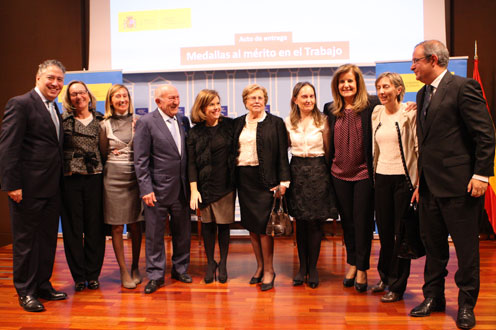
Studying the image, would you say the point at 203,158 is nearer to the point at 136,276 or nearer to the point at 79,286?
the point at 136,276

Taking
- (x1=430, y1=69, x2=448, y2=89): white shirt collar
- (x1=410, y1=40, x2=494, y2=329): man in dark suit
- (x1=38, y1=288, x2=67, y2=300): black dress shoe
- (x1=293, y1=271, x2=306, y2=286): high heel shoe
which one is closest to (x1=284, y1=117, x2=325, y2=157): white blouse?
(x1=410, y1=40, x2=494, y2=329): man in dark suit

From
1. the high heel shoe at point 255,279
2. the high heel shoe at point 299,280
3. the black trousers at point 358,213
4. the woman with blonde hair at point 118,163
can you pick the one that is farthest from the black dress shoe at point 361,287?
the woman with blonde hair at point 118,163

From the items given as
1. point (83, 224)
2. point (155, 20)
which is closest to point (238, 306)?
point (83, 224)

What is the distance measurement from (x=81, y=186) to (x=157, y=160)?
2.02 feet

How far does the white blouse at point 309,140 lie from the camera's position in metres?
3.03

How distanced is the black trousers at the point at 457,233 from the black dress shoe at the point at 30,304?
2.64 meters

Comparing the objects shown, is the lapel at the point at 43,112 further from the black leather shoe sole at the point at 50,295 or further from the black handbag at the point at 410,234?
the black handbag at the point at 410,234

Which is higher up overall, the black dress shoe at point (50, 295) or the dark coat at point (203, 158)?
the dark coat at point (203, 158)

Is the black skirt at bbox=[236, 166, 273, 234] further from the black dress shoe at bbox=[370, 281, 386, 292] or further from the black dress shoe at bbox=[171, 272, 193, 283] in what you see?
the black dress shoe at bbox=[370, 281, 386, 292]

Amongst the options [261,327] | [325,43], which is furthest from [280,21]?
[261,327]

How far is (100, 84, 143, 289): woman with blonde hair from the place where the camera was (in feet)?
10.4

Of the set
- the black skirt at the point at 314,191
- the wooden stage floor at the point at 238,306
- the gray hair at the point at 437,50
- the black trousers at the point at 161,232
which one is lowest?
the wooden stage floor at the point at 238,306

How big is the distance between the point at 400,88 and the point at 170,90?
173 cm

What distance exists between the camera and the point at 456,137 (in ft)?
7.57
